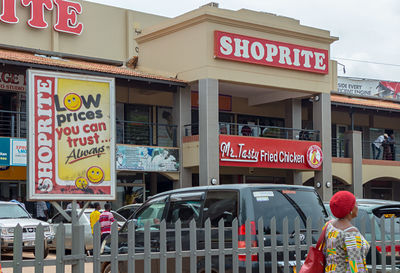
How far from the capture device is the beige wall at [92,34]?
32625 millimetres

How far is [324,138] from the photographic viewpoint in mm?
32406

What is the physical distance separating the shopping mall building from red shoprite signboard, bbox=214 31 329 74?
0.04m

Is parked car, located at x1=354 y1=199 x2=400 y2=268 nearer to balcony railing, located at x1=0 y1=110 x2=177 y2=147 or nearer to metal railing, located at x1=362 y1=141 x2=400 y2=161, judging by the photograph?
balcony railing, located at x1=0 y1=110 x2=177 y2=147

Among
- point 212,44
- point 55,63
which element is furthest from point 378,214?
point 212,44

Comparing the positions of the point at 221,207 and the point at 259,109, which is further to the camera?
the point at 259,109

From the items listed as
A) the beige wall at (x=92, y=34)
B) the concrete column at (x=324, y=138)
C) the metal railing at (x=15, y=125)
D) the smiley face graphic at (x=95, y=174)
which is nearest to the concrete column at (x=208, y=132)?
the concrete column at (x=324, y=138)

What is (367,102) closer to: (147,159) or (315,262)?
(147,159)

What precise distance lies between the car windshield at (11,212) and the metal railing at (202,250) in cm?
1051

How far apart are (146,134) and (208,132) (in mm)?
3653

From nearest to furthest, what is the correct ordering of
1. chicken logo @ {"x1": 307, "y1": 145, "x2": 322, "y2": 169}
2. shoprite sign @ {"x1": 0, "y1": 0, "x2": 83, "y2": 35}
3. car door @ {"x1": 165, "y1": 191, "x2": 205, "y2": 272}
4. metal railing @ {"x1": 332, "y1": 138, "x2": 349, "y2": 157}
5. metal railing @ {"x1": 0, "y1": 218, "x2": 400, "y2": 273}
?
metal railing @ {"x1": 0, "y1": 218, "x2": 400, "y2": 273}, car door @ {"x1": 165, "y1": 191, "x2": 205, "y2": 272}, chicken logo @ {"x1": 307, "y1": 145, "x2": 322, "y2": 169}, shoprite sign @ {"x1": 0, "y1": 0, "x2": 83, "y2": 35}, metal railing @ {"x1": 332, "y1": 138, "x2": 349, "y2": 157}

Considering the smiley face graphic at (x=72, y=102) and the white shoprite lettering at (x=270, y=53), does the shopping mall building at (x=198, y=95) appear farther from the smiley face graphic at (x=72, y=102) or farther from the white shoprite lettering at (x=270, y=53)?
the smiley face graphic at (x=72, y=102)

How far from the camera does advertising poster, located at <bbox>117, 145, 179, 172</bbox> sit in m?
27.9

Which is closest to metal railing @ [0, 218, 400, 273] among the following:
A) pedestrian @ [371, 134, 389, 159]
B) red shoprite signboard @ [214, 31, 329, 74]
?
red shoprite signboard @ [214, 31, 329, 74]

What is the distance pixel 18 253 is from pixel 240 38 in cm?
2364
